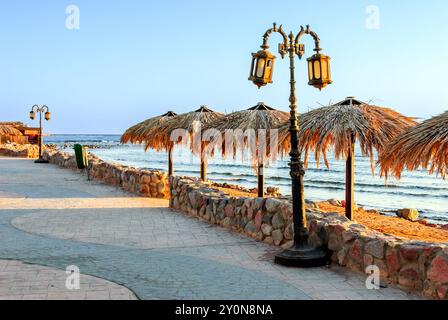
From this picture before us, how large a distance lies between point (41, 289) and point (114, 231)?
356cm

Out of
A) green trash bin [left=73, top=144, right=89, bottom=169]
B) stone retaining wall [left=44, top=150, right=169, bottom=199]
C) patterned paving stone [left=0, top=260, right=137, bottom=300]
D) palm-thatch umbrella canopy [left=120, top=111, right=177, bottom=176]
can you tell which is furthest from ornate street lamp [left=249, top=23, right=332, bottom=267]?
green trash bin [left=73, top=144, right=89, bottom=169]

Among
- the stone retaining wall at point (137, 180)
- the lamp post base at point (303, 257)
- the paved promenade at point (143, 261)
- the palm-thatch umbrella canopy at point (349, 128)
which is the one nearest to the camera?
the paved promenade at point (143, 261)

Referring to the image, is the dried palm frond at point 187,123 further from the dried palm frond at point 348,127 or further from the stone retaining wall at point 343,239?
the dried palm frond at point 348,127

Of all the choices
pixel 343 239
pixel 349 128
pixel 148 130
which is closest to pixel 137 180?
pixel 148 130

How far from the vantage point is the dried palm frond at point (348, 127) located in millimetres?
9688

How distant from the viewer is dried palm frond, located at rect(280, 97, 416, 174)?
9.69 m

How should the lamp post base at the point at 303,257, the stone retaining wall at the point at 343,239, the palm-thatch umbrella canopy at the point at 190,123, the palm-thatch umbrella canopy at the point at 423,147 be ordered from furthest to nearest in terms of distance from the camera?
the palm-thatch umbrella canopy at the point at 190,123, the lamp post base at the point at 303,257, the palm-thatch umbrella canopy at the point at 423,147, the stone retaining wall at the point at 343,239

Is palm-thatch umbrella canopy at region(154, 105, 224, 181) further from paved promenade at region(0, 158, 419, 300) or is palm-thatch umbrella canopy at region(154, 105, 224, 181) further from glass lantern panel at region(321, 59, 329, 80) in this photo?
glass lantern panel at region(321, 59, 329, 80)

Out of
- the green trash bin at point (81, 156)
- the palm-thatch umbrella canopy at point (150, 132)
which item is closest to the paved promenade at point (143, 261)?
the palm-thatch umbrella canopy at point (150, 132)

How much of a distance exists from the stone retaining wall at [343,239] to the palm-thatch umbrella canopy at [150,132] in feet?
22.8

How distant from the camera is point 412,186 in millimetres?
31906
